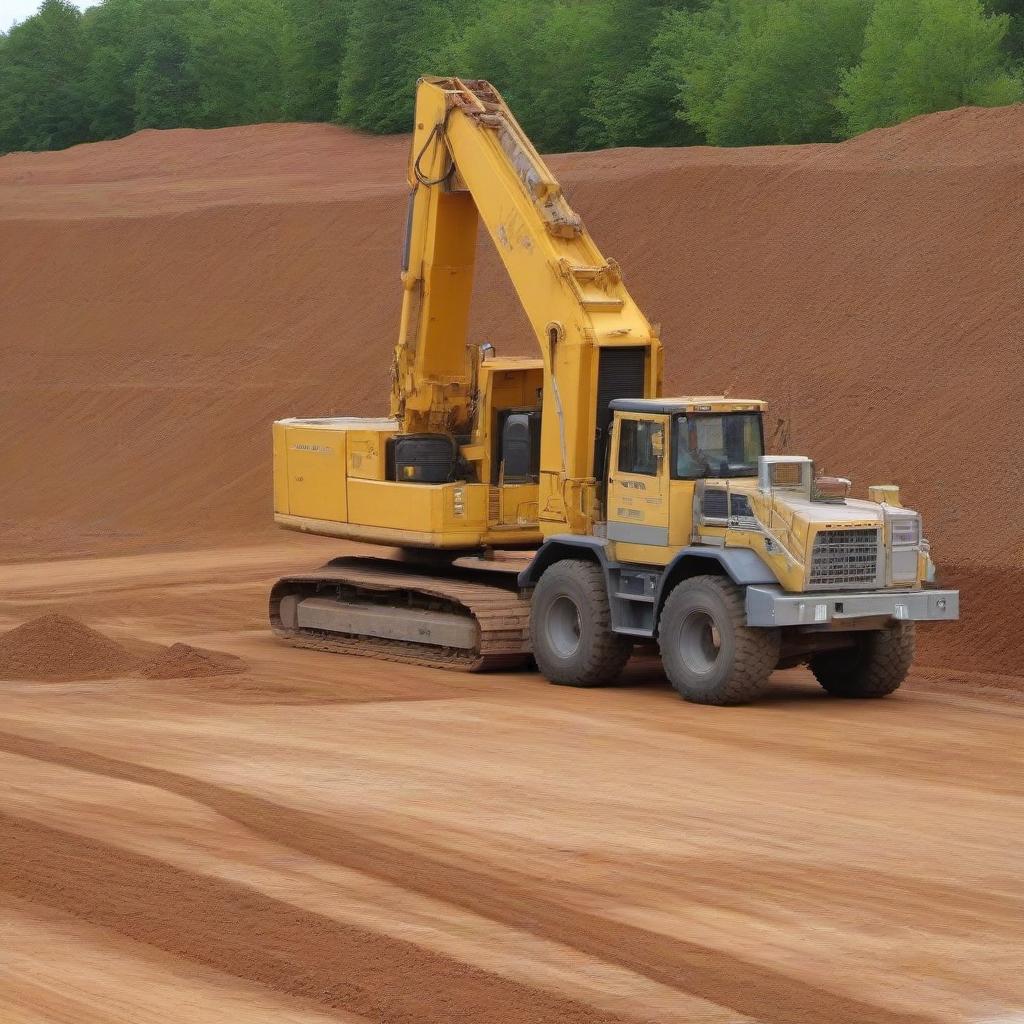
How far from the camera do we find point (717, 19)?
5744 cm

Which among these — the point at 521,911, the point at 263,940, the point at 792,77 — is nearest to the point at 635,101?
the point at 792,77

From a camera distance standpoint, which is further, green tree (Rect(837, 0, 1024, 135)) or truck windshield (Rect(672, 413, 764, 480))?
green tree (Rect(837, 0, 1024, 135))

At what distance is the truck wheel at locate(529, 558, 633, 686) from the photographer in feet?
62.1

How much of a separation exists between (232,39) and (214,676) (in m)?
65.8

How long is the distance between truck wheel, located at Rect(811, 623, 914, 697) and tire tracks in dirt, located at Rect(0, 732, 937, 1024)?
7.03m

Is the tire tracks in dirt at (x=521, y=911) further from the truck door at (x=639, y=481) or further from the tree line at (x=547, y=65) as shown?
the tree line at (x=547, y=65)

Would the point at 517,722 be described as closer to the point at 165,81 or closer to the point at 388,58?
the point at 388,58

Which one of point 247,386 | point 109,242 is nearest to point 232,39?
point 109,242

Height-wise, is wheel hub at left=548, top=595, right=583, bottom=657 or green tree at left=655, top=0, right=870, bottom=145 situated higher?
green tree at left=655, top=0, right=870, bottom=145

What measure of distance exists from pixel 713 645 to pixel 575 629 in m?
1.78

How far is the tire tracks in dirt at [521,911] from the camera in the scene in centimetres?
955

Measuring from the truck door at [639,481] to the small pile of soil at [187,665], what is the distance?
4211mm

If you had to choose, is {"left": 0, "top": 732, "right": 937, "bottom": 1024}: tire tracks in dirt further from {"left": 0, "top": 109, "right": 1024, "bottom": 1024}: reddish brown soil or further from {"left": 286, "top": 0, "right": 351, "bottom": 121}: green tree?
{"left": 286, "top": 0, "right": 351, "bottom": 121}: green tree

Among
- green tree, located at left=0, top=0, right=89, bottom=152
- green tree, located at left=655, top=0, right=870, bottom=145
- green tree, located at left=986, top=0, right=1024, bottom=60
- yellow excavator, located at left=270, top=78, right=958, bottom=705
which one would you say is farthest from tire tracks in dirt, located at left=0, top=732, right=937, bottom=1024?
green tree, located at left=0, top=0, right=89, bottom=152
